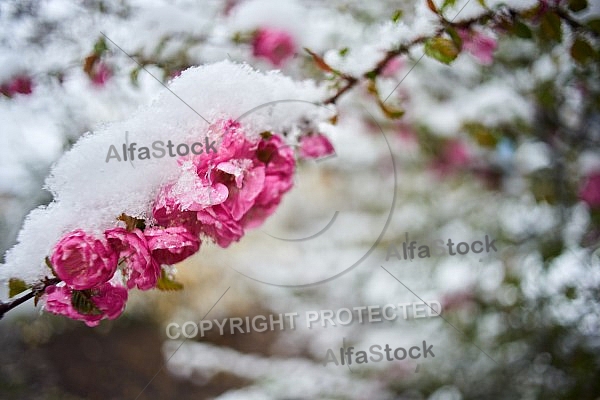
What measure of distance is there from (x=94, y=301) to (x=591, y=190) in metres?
0.82

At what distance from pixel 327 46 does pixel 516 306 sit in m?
0.56

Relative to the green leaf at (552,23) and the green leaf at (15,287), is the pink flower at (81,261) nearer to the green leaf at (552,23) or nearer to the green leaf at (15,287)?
the green leaf at (15,287)

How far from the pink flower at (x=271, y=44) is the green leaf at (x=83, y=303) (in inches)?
14.5

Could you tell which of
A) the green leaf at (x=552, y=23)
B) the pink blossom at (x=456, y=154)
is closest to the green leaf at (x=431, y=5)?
the green leaf at (x=552, y=23)

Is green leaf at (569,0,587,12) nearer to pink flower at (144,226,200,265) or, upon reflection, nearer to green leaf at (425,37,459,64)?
green leaf at (425,37,459,64)

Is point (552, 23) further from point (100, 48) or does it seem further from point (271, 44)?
point (100, 48)

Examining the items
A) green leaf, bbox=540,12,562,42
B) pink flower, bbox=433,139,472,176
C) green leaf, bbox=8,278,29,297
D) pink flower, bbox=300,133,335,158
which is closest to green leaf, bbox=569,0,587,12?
green leaf, bbox=540,12,562,42

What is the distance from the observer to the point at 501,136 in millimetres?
986

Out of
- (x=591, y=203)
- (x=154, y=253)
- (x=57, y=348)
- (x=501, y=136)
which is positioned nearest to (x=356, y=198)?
(x=501, y=136)

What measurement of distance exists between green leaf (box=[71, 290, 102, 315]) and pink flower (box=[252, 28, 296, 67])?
1.21ft

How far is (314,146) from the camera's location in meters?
0.43

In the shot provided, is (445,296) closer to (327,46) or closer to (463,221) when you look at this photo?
(463,221)

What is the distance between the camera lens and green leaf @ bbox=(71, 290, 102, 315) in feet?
1.04

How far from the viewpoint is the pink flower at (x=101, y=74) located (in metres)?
0.60
